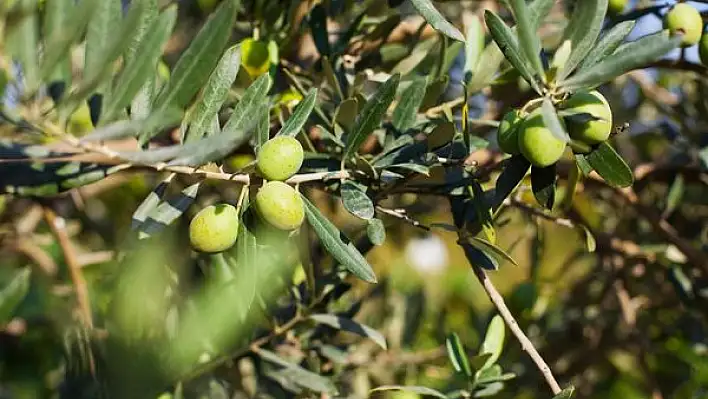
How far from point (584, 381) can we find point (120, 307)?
1092 millimetres

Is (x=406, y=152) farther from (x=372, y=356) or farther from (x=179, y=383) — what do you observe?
(x=372, y=356)

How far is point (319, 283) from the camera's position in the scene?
110 centimetres

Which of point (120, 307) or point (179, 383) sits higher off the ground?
point (120, 307)

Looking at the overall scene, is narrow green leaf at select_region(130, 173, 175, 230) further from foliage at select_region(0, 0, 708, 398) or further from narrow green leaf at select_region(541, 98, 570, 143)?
narrow green leaf at select_region(541, 98, 570, 143)

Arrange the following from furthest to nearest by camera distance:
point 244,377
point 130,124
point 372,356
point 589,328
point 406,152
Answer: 1. point 589,328
2. point 372,356
3. point 244,377
4. point 406,152
5. point 130,124

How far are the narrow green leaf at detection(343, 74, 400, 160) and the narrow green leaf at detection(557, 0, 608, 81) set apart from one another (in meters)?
0.16

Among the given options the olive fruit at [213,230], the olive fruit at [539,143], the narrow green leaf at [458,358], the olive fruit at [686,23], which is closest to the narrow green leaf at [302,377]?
the narrow green leaf at [458,358]

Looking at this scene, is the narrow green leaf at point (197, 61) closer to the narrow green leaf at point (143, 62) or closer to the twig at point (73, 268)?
the narrow green leaf at point (143, 62)

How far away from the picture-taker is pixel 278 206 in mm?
691

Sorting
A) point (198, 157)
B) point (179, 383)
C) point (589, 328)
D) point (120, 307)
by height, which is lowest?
point (589, 328)

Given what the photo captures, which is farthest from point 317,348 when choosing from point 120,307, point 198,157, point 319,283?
point 198,157

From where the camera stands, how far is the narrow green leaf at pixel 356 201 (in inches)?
30.3

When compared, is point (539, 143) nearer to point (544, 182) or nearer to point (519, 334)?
point (544, 182)

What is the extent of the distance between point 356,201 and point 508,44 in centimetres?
21
